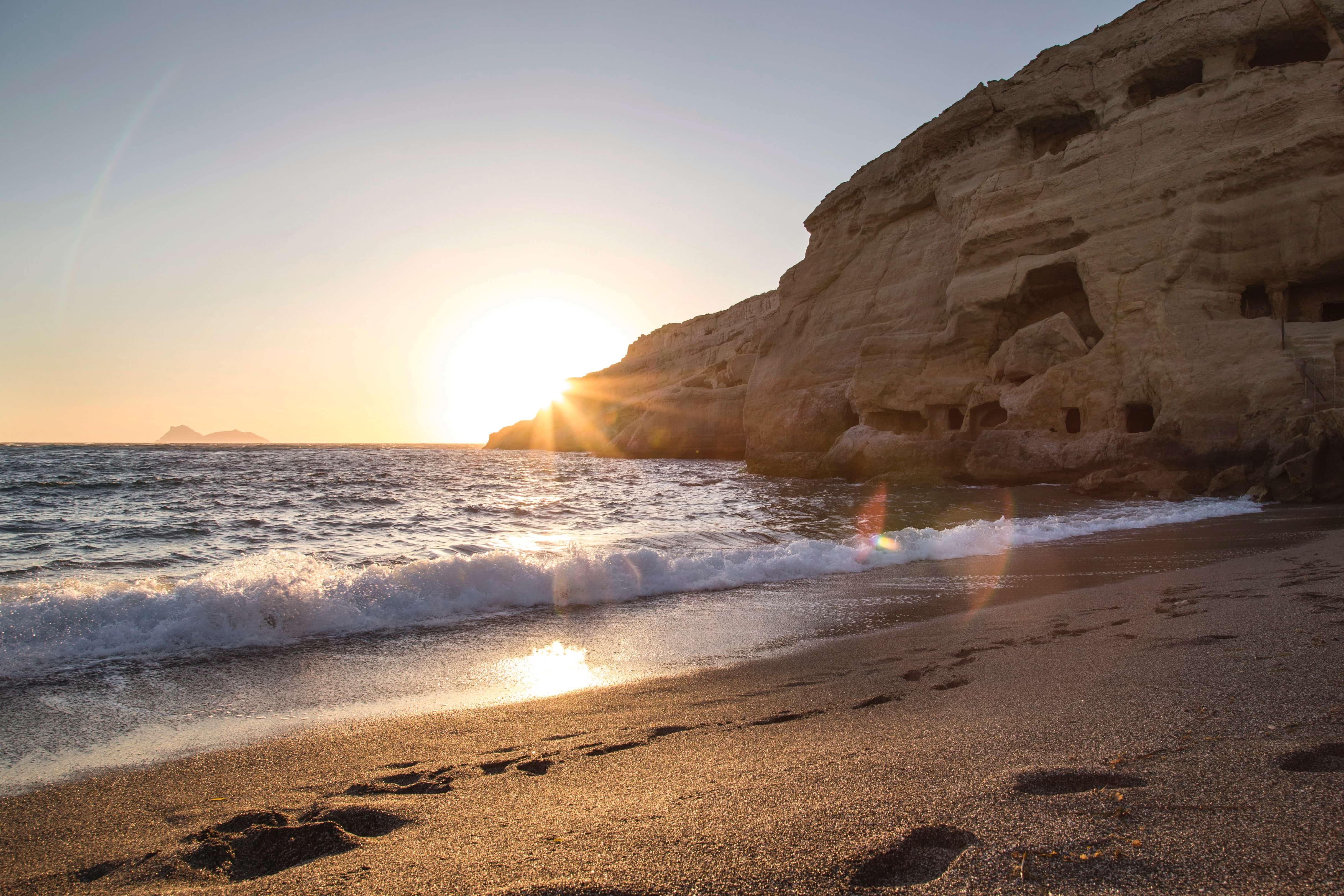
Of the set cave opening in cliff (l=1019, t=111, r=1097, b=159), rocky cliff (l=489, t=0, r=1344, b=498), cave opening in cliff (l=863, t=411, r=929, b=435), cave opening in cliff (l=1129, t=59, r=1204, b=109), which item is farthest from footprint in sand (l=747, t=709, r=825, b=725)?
cave opening in cliff (l=1019, t=111, r=1097, b=159)

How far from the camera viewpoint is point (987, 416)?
26328 mm

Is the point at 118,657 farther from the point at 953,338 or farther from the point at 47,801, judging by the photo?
the point at 953,338

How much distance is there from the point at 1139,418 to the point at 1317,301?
5.46m

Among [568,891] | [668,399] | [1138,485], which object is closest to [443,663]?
[568,891]

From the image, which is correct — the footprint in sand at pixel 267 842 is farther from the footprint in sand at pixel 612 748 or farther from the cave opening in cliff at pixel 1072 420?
the cave opening in cliff at pixel 1072 420

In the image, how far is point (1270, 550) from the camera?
8.59 metres

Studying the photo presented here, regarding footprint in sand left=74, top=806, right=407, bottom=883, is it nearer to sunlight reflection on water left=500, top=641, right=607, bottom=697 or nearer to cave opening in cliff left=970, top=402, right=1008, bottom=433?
sunlight reflection on water left=500, top=641, right=607, bottom=697

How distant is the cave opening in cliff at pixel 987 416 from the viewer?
84.2ft

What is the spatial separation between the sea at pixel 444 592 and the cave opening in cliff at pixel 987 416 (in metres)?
8.81

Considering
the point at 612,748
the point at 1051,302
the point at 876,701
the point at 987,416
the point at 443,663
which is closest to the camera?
the point at 612,748

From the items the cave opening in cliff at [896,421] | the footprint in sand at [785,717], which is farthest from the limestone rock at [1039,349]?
the footprint in sand at [785,717]

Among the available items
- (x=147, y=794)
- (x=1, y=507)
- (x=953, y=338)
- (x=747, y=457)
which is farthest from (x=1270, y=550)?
(x=747, y=457)

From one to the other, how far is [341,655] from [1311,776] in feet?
17.3

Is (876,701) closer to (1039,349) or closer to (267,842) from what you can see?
(267,842)
